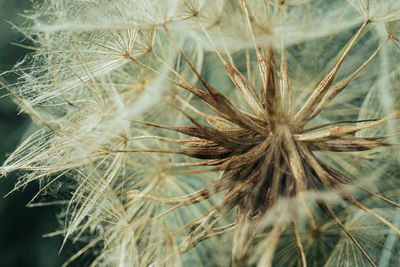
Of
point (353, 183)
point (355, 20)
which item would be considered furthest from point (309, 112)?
point (355, 20)

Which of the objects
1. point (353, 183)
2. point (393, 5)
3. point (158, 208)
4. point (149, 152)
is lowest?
point (353, 183)

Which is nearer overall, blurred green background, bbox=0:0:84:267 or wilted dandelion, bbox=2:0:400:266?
wilted dandelion, bbox=2:0:400:266

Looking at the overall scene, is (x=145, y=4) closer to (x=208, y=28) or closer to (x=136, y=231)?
(x=208, y=28)

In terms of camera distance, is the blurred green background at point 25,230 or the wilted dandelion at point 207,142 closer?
the wilted dandelion at point 207,142

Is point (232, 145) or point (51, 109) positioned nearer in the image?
point (232, 145)

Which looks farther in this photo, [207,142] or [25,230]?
[25,230]

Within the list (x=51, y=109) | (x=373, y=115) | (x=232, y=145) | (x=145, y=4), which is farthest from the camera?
(x=373, y=115)

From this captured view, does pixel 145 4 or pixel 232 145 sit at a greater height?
pixel 145 4

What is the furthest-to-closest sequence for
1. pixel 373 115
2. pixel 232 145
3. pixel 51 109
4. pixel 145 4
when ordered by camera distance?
pixel 373 115, pixel 51 109, pixel 145 4, pixel 232 145
